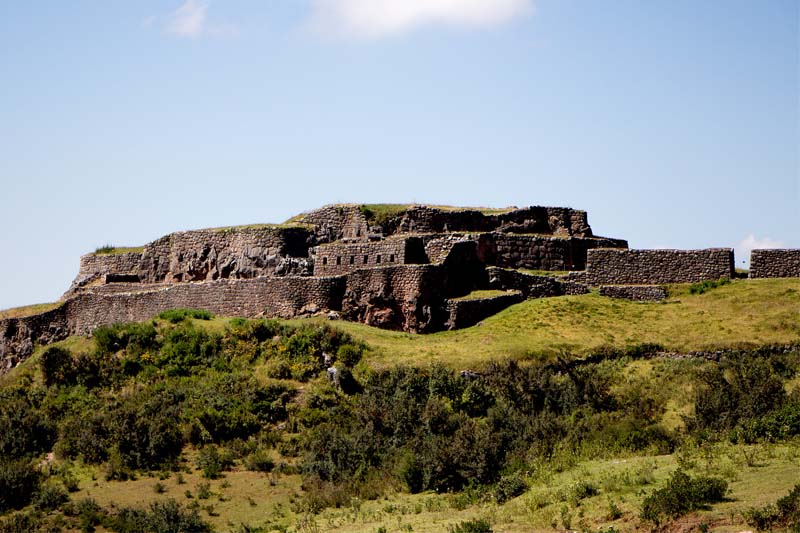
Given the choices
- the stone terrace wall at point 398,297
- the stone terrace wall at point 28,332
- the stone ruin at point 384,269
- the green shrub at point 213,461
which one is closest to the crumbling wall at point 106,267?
the stone ruin at point 384,269

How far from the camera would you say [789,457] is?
2547 centimetres

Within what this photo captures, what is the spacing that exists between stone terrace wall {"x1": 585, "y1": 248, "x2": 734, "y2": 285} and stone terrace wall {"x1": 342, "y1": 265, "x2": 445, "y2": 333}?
5.85 m

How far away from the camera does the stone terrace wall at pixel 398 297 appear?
133 feet

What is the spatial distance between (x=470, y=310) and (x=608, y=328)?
4580mm

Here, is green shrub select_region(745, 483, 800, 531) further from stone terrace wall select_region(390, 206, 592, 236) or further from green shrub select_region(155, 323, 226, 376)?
stone terrace wall select_region(390, 206, 592, 236)

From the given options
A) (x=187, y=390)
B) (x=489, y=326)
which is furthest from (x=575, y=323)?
(x=187, y=390)

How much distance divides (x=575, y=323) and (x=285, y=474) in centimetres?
1112

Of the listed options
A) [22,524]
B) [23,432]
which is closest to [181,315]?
[23,432]

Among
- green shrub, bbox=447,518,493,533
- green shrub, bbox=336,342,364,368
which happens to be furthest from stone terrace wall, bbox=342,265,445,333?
green shrub, bbox=447,518,493,533

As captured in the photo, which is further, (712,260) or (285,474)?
(712,260)

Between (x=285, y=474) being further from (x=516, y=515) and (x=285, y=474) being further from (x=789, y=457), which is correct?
(x=789, y=457)

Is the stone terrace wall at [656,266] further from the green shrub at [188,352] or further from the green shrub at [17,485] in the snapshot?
the green shrub at [17,485]

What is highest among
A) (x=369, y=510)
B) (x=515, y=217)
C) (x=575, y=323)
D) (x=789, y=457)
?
(x=515, y=217)

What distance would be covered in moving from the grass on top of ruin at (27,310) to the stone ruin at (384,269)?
770 millimetres
